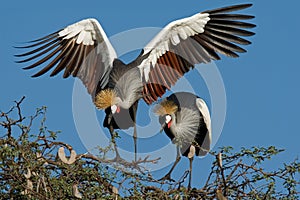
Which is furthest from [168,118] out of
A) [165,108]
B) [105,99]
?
[105,99]

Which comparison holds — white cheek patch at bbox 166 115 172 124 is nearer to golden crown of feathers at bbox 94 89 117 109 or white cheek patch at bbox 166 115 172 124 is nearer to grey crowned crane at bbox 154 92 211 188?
grey crowned crane at bbox 154 92 211 188

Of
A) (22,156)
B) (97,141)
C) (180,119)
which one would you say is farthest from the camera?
(180,119)

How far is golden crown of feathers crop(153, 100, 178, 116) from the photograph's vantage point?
21.4 feet

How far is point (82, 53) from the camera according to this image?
688cm

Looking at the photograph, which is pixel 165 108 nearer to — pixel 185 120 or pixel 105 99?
pixel 185 120

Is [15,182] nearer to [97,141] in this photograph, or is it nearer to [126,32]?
[97,141]

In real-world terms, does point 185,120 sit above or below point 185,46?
below

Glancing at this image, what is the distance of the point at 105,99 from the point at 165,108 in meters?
0.48

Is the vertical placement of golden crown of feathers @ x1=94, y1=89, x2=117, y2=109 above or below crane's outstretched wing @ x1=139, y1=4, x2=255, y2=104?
below

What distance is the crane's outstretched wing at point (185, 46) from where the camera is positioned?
651cm

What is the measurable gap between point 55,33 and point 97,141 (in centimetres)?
113

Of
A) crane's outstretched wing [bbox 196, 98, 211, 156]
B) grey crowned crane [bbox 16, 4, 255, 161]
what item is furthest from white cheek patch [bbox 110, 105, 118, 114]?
crane's outstretched wing [bbox 196, 98, 211, 156]

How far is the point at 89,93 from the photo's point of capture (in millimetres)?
6754

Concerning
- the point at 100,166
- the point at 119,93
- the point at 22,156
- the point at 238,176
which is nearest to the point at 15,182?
the point at 22,156
